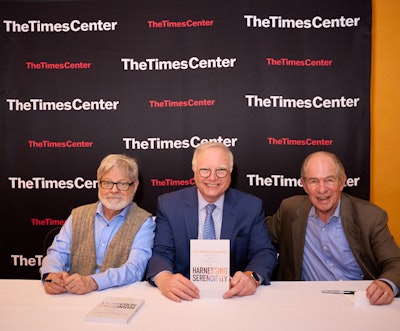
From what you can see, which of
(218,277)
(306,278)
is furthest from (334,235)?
(218,277)

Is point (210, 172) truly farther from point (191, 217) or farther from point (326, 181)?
point (326, 181)

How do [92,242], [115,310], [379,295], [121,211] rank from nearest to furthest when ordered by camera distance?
[115,310], [379,295], [92,242], [121,211]

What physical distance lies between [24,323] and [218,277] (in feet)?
2.88

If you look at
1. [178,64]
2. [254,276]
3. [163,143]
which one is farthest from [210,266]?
[178,64]

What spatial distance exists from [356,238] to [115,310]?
1.61 metres

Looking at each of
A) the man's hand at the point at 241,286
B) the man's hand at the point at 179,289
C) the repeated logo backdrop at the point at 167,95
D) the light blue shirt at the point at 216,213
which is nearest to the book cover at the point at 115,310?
the man's hand at the point at 179,289

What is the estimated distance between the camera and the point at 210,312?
165 cm

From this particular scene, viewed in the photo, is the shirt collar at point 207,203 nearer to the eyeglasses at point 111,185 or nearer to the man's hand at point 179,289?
the eyeglasses at point 111,185

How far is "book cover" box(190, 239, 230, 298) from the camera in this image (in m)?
1.80

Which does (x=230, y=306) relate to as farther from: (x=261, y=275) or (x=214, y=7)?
(x=214, y=7)

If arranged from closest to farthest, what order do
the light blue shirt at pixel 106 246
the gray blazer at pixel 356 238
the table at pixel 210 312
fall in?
the table at pixel 210 312, the light blue shirt at pixel 106 246, the gray blazer at pixel 356 238

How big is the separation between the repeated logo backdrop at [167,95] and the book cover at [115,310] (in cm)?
188

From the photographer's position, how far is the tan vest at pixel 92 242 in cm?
234

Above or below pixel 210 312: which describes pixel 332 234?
above
